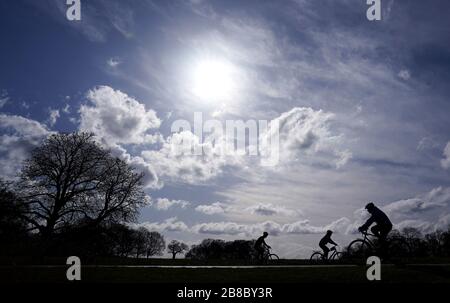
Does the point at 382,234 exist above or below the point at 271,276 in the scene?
above

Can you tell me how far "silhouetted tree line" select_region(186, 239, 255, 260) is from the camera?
81100 mm

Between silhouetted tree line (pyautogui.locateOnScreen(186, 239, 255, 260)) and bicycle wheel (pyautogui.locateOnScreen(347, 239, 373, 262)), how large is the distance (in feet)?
140

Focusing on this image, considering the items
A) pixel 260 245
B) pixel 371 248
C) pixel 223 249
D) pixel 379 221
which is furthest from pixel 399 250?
pixel 223 249

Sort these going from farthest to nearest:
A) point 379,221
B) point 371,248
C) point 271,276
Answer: point 371,248, point 379,221, point 271,276

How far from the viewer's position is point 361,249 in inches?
673

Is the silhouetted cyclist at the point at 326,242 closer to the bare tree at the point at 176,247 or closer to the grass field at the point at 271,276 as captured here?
the grass field at the point at 271,276

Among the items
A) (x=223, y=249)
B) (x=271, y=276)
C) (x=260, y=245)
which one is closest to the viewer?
(x=271, y=276)

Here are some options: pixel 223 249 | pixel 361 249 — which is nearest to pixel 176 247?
pixel 223 249

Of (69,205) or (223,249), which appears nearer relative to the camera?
(69,205)

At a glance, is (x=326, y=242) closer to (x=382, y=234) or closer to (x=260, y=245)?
(x=260, y=245)

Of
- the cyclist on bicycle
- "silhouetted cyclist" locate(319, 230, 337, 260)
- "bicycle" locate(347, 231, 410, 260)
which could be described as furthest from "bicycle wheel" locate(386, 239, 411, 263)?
"silhouetted cyclist" locate(319, 230, 337, 260)

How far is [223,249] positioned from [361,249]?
3218 inches

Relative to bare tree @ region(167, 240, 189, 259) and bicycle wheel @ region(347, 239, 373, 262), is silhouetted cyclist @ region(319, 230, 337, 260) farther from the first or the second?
bare tree @ region(167, 240, 189, 259)
